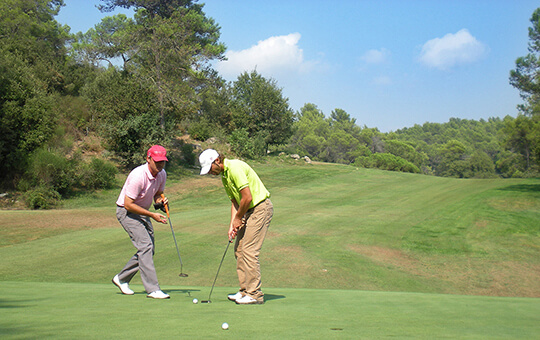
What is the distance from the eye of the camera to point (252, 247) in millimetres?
6578

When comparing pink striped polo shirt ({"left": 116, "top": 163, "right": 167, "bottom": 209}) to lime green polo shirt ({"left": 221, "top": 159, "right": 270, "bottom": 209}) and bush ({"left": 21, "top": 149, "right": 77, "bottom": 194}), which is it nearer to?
lime green polo shirt ({"left": 221, "top": 159, "right": 270, "bottom": 209})

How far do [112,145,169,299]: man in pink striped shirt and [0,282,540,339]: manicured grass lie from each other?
0.35 m

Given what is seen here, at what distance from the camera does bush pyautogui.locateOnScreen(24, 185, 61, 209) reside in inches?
969

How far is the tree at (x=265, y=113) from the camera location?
51.2 metres

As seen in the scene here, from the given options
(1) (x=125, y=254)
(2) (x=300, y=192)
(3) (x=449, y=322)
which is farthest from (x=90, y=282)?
(2) (x=300, y=192)

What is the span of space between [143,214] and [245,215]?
1527 mm

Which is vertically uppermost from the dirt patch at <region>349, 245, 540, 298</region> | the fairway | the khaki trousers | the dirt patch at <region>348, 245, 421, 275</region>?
the khaki trousers

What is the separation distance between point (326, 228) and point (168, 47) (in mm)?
25579

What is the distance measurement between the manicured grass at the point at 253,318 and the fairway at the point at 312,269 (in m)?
0.02

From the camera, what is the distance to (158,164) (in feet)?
22.0

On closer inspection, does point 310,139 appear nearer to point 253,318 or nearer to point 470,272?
point 470,272

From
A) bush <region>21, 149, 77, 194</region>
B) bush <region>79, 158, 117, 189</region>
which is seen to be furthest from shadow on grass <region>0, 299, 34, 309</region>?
bush <region>79, 158, 117, 189</region>

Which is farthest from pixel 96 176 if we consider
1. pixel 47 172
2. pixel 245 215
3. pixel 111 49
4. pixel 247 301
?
pixel 247 301

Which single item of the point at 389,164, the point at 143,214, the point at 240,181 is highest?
the point at 240,181
